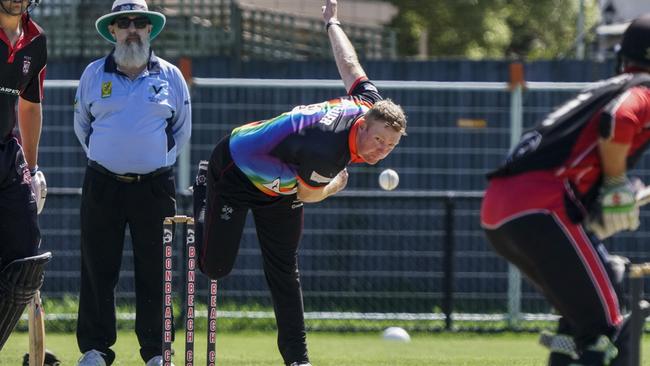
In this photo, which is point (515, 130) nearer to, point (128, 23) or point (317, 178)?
point (128, 23)

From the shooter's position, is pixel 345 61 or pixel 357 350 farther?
pixel 357 350

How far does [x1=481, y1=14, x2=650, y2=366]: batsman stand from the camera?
17.7ft

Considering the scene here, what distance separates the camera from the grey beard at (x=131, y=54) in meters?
8.17

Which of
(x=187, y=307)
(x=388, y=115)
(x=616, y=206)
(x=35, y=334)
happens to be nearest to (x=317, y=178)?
(x=388, y=115)

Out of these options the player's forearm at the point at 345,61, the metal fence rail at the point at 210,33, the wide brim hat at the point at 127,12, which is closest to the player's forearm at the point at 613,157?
the player's forearm at the point at 345,61

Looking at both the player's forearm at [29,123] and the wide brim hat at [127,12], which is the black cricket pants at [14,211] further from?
the wide brim hat at [127,12]

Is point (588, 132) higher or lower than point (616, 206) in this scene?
higher

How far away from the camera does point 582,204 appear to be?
5656 millimetres

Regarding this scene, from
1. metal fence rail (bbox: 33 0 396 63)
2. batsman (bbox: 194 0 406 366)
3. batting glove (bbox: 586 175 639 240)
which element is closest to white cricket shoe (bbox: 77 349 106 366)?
batsman (bbox: 194 0 406 366)

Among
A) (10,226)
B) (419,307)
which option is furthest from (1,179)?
(419,307)

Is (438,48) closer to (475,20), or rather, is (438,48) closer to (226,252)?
(475,20)

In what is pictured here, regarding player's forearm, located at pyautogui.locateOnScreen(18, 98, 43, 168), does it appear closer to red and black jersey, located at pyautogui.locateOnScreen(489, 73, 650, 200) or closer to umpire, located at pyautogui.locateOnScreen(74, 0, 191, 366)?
umpire, located at pyautogui.locateOnScreen(74, 0, 191, 366)

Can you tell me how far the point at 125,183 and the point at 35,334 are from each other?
133 cm

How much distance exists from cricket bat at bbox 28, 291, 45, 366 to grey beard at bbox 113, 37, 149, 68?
5.72 ft
